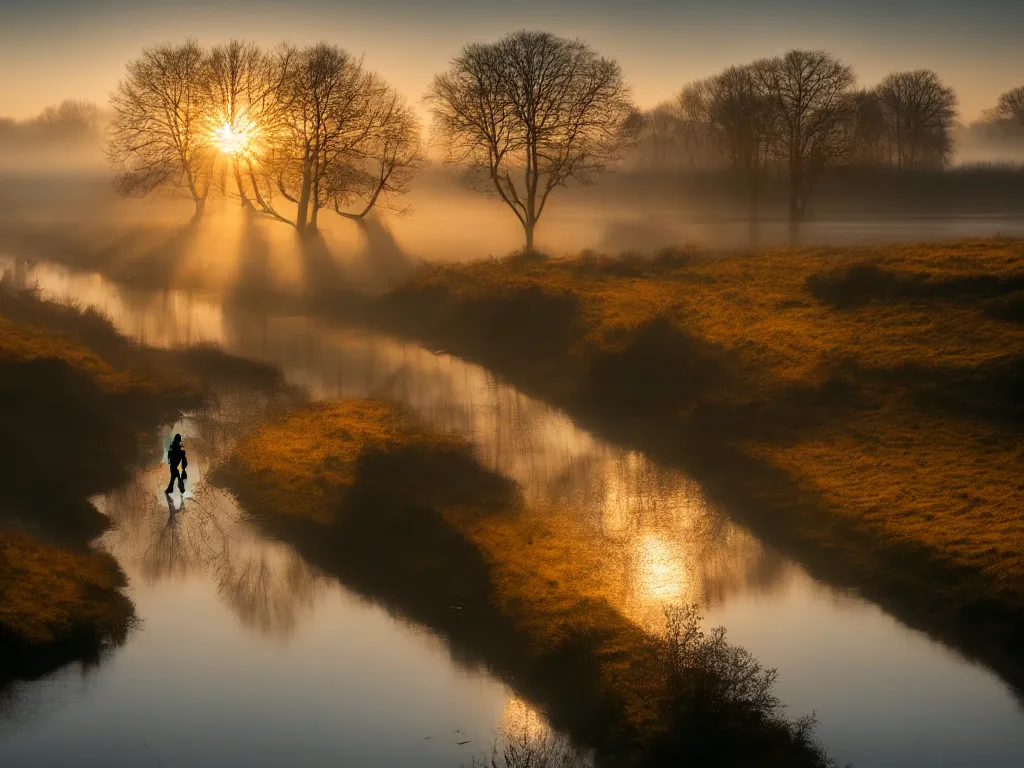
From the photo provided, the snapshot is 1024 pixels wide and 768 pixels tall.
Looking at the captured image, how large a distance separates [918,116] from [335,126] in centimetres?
7435

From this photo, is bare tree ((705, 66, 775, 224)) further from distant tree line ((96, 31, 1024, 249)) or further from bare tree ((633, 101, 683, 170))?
bare tree ((633, 101, 683, 170))

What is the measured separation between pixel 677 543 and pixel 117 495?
1502cm

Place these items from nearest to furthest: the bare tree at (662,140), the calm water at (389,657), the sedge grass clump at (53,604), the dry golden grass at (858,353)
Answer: the calm water at (389,657), the sedge grass clump at (53,604), the dry golden grass at (858,353), the bare tree at (662,140)

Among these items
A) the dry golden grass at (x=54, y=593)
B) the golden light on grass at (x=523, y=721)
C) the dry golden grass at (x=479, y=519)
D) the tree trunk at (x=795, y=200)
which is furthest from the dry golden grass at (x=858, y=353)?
the tree trunk at (x=795, y=200)

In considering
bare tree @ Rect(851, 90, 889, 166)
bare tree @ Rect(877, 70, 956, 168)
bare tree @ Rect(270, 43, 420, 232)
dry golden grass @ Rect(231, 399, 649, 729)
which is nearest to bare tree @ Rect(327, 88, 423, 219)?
bare tree @ Rect(270, 43, 420, 232)

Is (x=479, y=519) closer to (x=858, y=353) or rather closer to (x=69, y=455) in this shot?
(x=69, y=455)

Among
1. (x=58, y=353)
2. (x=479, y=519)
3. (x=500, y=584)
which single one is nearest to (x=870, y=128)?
(x=58, y=353)

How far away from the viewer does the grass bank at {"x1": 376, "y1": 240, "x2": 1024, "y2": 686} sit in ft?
75.4

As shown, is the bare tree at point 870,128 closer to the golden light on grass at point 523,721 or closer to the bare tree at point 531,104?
the bare tree at point 531,104

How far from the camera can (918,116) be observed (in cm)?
11438

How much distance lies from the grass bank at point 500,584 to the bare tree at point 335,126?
3731 centimetres

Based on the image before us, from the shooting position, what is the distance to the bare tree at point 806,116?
75.0 metres

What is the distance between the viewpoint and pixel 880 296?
41531mm

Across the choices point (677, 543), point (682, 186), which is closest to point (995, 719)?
point (677, 543)
